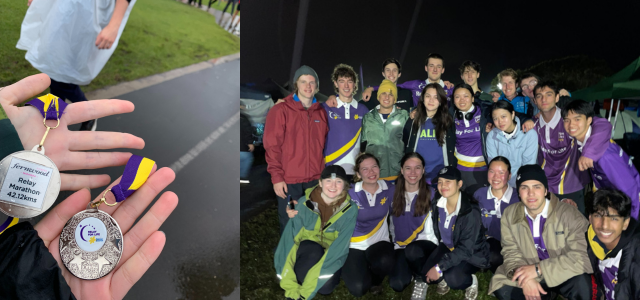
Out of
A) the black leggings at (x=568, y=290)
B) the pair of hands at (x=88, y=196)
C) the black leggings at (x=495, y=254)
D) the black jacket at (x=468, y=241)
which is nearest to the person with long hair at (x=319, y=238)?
the black jacket at (x=468, y=241)

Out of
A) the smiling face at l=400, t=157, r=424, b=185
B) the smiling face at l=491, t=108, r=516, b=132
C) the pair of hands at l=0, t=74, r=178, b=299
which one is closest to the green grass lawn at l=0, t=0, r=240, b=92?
the pair of hands at l=0, t=74, r=178, b=299

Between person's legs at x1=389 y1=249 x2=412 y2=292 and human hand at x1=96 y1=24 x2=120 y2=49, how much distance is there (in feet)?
6.58

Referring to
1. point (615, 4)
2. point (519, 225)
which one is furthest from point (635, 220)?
point (615, 4)

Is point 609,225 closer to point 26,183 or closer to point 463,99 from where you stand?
point 463,99

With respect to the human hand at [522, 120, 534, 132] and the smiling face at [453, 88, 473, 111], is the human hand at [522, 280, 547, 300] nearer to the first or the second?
the human hand at [522, 120, 534, 132]

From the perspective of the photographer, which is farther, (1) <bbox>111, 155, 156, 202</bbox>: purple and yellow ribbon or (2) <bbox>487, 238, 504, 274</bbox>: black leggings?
(2) <bbox>487, 238, 504, 274</bbox>: black leggings

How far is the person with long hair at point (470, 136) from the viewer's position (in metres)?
2.37

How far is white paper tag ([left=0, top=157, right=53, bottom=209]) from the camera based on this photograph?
115 cm

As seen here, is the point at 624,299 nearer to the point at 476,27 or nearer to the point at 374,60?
the point at 476,27

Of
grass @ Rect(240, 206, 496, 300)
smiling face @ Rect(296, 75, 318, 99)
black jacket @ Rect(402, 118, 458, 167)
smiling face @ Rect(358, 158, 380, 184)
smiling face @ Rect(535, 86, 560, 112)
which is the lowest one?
grass @ Rect(240, 206, 496, 300)

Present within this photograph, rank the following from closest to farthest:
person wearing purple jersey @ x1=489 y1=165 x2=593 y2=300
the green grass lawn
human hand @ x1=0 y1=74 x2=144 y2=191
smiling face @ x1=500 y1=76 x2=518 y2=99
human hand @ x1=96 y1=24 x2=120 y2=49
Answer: human hand @ x1=0 y1=74 x2=144 y2=191 → the green grass lawn → human hand @ x1=96 y1=24 x2=120 y2=49 → person wearing purple jersey @ x1=489 y1=165 x2=593 y2=300 → smiling face @ x1=500 y1=76 x2=518 y2=99

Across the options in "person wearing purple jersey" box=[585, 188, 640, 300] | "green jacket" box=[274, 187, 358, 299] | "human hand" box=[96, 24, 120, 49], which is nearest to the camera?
"human hand" box=[96, 24, 120, 49]

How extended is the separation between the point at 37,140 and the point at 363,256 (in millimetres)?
1746

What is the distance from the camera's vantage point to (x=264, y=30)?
7.72ft
